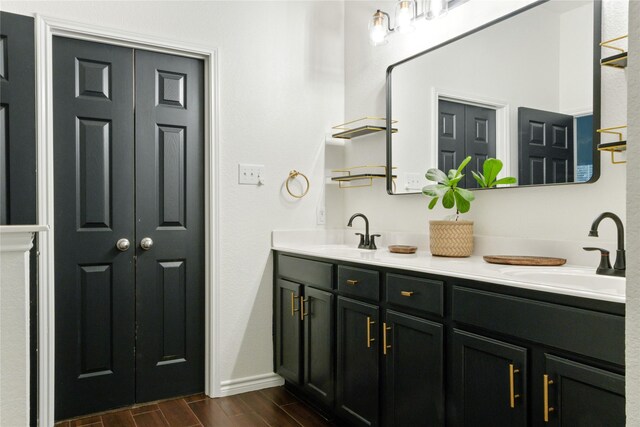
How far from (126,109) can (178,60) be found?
42 cm

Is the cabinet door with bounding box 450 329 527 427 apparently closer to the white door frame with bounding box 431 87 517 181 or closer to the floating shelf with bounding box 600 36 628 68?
the white door frame with bounding box 431 87 517 181

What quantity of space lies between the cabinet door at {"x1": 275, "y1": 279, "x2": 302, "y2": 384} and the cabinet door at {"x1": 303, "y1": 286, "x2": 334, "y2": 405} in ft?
0.28

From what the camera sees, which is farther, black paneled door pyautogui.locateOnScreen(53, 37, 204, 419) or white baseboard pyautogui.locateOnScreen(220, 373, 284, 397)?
white baseboard pyautogui.locateOnScreen(220, 373, 284, 397)

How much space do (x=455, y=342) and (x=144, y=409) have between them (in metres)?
1.78

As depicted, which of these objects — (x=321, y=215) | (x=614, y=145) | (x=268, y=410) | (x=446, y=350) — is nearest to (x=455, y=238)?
(x=446, y=350)

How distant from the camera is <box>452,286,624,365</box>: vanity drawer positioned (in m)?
1.17

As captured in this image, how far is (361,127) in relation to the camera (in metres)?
2.82

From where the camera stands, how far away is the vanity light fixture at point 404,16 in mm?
2350

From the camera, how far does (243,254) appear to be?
283 cm

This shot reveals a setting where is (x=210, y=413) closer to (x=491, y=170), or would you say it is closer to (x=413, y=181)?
(x=413, y=181)

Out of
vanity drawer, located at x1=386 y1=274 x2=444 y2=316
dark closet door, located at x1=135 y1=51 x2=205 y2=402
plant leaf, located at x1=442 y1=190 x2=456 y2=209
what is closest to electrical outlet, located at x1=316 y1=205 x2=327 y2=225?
dark closet door, located at x1=135 y1=51 x2=205 y2=402

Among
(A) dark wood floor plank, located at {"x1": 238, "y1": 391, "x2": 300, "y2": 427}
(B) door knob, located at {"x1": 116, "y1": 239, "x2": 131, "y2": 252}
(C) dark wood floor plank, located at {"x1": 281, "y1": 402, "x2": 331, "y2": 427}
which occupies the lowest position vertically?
(A) dark wood floor plank, located at {"x1": 238, "y1": 391, "x2": 300, "y2": 427}

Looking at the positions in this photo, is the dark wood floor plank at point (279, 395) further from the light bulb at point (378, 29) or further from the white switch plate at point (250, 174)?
the light bulb at point (378, 29)

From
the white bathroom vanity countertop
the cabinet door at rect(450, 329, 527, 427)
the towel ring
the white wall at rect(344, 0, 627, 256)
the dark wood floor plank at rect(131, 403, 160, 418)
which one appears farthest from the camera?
the towel ring
